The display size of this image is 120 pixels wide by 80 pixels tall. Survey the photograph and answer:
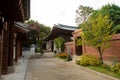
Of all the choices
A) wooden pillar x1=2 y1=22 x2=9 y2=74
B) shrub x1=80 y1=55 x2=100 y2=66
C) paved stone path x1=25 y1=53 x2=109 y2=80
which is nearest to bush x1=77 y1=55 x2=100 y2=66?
shrub x1=80 y1=55 x2=100 y2=66

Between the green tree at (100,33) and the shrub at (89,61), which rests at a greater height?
the green tree at (100,33)

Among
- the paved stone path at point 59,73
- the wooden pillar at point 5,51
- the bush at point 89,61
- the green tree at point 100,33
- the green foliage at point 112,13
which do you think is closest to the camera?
the paved stone path at point 59,73

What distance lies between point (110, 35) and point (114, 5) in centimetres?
413

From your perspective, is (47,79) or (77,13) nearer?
(47,79)

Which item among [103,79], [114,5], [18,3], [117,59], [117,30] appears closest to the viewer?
[18,3]

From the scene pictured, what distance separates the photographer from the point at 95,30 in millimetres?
13008

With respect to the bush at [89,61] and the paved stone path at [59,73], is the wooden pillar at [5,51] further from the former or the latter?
the bush at [89,61]

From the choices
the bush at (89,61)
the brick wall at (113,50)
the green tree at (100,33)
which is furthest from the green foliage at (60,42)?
the green tree at (100,33)

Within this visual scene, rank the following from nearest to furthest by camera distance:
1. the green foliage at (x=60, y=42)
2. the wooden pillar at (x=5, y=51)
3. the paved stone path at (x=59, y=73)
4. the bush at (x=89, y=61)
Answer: the paved stone path at (x=59, y=73) → the wooden pillar at (x=5, y=51) → the bush at (x=89, y=61) → the green foliage at (x=60, y=42)

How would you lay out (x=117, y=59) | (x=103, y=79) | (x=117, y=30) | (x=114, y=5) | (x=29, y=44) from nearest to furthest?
(x=103, y=79) → (x=117, y=59) → (x=117, y=30) → (x=114, y=5) → (x=29, y=44)

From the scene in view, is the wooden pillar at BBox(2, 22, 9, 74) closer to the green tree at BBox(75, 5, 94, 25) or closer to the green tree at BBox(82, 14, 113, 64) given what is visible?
the green tree at BBox(82, 14, 113, 64)

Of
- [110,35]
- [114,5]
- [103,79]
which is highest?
[114,5]

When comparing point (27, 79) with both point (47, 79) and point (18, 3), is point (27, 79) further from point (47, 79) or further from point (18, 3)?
point (18, 3)

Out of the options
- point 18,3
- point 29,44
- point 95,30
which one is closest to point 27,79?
point 18,3
